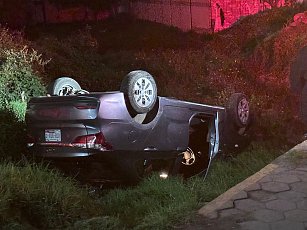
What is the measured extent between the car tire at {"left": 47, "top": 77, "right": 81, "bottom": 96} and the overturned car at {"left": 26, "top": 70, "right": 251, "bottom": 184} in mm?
819

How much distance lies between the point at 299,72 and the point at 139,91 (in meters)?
5.83

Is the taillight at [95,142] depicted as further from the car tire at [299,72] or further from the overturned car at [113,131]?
the car tire at [299,72]

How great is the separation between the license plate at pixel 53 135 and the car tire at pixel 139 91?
2.99 feet

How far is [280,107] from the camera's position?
32.2 feet

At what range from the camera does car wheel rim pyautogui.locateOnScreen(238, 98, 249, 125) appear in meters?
8.39

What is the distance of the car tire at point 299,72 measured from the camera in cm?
1073

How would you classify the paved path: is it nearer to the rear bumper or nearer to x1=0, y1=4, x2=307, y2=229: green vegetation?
x1=0, y1=4, x2=307, y2=229: green vegetation

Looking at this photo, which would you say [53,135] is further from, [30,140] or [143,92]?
[143,92]

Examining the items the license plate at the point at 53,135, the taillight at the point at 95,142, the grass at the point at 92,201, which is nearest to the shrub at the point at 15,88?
the license plate at the point at 53,135

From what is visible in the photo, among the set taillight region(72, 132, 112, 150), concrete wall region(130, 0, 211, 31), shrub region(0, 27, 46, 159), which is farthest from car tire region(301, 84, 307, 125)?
concrete wall region(130, 0, 211, 31)

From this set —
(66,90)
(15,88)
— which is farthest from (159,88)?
(66,90)

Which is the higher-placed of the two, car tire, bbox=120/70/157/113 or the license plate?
car tire, bbox=120/70/157/113

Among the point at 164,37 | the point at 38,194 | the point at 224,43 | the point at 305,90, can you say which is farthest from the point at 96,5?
the point at 38,194

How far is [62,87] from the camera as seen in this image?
736cm
